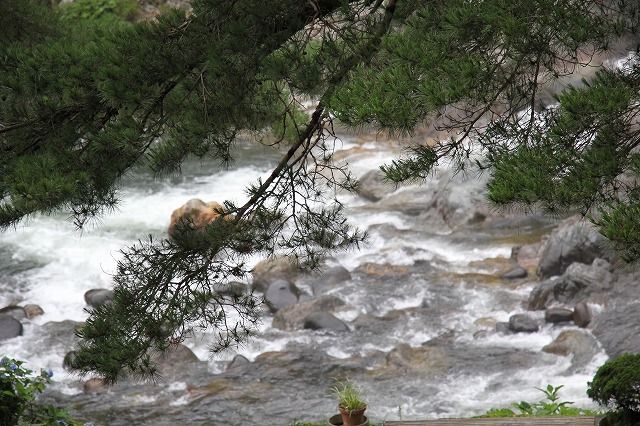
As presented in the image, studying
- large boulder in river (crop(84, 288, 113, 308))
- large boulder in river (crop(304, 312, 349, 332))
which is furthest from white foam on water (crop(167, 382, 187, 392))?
large boulder in river (crop(84, 288, 113, 308))

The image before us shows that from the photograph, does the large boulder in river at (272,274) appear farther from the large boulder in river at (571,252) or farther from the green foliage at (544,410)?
the green foliage at (544,410)

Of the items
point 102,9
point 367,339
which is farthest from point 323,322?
point 102,9

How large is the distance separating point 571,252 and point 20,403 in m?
7.49

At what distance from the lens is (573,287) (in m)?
10.4

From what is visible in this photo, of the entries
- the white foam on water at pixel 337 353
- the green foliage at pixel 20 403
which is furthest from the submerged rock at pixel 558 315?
the green foliage at pixel 20 403

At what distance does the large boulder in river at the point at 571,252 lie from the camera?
11164 mm

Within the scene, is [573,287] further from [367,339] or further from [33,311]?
[33,311]

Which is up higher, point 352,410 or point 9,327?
point 9,327

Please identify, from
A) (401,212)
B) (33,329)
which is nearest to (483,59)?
(33,329)

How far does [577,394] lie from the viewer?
840 centimetres

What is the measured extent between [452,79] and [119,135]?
→ 1.87m

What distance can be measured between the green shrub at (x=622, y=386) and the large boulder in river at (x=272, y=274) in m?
7.17


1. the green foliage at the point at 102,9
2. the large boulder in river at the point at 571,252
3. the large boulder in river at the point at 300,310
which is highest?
the green foliage at the point at 102,9

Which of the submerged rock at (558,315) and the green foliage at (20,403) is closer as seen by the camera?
the green foliage at (20,403)
